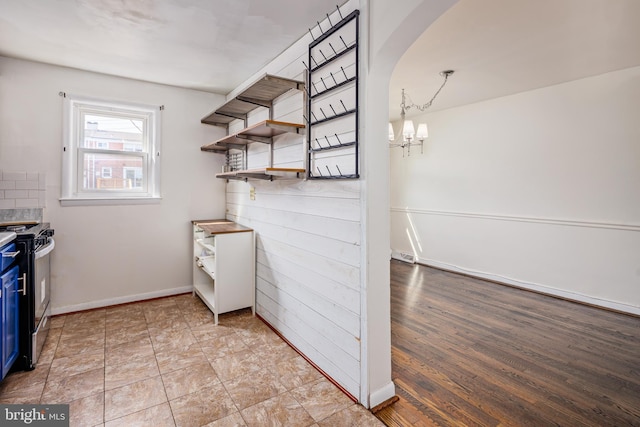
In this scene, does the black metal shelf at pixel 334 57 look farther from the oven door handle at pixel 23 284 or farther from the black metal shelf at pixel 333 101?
the oven door handle at pixel 23 284

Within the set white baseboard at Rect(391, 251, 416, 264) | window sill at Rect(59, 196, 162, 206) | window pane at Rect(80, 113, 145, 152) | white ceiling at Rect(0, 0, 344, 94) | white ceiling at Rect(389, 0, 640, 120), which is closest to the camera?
white ceiling at Rect(0, 0, 344, 94)

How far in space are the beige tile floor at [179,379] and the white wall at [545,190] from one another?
125 inches

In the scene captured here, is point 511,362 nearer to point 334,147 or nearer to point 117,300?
point 334,147

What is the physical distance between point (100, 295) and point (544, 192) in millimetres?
5102

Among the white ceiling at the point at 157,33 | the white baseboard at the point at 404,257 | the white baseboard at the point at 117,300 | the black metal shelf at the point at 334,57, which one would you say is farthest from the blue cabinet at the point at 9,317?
the white baseboard at the point at 404,257

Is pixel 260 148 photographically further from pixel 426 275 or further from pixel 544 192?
pixel 544 192

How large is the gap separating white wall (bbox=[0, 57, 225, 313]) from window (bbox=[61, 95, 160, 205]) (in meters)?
0.08

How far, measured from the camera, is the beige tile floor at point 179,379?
178cm

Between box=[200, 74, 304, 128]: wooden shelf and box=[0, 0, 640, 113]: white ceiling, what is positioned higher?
box=[0, 0, 640, 113]: white ceiling

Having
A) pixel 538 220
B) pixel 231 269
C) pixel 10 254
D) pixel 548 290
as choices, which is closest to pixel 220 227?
pixel 231 269

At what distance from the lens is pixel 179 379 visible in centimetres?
211

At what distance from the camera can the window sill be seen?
10.3 ft

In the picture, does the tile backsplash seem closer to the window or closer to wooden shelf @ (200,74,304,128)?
the window

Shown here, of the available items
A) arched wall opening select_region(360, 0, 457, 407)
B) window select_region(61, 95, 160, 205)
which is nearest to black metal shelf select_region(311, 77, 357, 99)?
arched wall opening select_region(360, 0, 457, 407)
